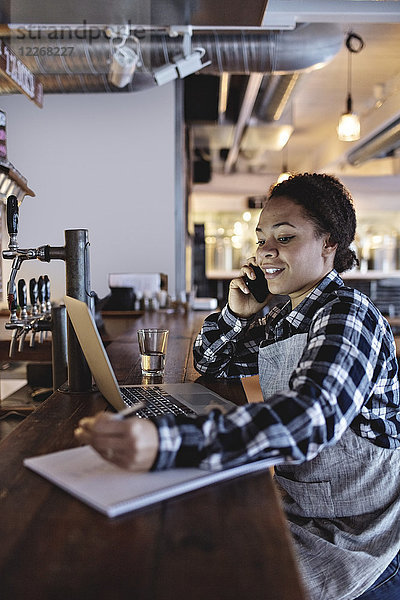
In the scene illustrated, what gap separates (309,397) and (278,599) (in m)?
0.40

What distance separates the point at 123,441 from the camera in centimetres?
81

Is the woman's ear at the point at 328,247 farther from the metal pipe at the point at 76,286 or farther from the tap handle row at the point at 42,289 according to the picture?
the tap handle row at the point at 42,289

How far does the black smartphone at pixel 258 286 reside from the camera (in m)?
1.66

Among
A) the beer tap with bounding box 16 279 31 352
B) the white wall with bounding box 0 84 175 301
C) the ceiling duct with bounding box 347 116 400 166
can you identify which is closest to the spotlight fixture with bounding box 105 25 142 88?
the white wall with bounding box 0 84 175 301

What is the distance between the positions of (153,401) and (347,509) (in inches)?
18.4

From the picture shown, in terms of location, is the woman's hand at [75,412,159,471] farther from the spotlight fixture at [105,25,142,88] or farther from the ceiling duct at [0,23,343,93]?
the ceiling duct at [0,23,343,93]

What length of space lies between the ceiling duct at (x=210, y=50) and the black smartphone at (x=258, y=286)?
2.50m

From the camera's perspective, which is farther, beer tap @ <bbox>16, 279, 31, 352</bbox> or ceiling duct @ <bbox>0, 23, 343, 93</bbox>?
ceiling duct @ <bbox>0, 23, 343, 93</bbox>

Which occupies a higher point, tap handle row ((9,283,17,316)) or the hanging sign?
the hanging sign

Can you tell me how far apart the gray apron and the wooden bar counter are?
35cm

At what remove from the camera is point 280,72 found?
13.2 feet

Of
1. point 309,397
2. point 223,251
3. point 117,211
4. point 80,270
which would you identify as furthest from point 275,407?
point 223,251

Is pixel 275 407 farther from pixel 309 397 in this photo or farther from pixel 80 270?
pixel 80 270

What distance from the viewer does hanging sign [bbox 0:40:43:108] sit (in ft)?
7.27
